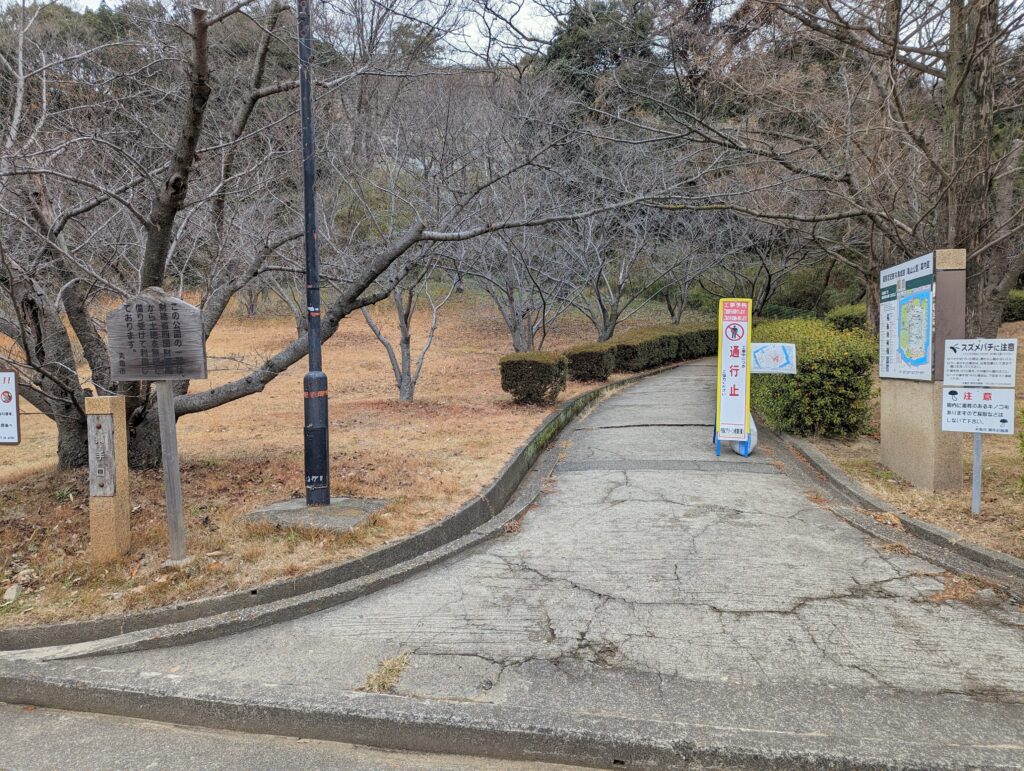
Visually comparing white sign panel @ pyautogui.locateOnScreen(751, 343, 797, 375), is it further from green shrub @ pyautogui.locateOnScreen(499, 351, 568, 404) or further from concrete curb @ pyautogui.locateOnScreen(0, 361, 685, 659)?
concrete curb @ pyautogui.locateOnScreen(0, 361, 685, 659)

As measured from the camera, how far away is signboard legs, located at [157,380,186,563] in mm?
4707

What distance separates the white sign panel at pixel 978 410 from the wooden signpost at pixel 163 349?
583cm

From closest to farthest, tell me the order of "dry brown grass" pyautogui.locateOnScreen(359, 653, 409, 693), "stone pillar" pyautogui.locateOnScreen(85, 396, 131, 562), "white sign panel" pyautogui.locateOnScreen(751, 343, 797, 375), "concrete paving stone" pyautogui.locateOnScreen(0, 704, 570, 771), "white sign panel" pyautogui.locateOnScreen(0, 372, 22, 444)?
"concrete paving stone" pyautogui.locateOnScreen(0, 704, 570, 771) → "dry brown grass" pyautogui.locateOnScreen(359, 653, 409, 693) → "stone pillar" pyautogui.locateOnScreen(85, 396, 131, 562) → "white sign panel" pyautogui.locateOnScreen(0, 372, 22, 444) → "white sign panel" pyautogui.locateOnScreen(751, 343, 797, 375)

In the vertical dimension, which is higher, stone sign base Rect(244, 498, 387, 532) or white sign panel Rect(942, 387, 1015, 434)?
white sign panel Rect(942, 387, 1015, 434)

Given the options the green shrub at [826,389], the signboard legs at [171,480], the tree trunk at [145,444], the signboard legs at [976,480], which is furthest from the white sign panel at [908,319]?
the tree trunk at [145,444]

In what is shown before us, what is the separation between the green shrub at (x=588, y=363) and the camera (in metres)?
16.3

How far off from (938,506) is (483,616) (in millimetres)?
4349

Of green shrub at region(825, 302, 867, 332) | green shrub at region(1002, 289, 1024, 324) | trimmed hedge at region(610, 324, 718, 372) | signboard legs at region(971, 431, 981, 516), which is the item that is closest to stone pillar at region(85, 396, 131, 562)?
signboard legs at region(971, 431, 981, 516)

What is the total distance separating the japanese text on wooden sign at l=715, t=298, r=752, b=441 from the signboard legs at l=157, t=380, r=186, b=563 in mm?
6216

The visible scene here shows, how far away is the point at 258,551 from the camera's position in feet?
16.0

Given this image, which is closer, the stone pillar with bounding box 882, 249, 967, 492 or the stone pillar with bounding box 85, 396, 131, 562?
the stone pillar with bounding box 85, 396, 131, 562

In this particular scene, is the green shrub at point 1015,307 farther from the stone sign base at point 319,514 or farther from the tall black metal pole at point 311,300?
the tall black metal pole at point 311,300

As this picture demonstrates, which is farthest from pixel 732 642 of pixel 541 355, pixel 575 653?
pixel 541 355

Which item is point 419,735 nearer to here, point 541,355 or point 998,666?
point 998,666
